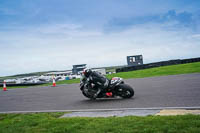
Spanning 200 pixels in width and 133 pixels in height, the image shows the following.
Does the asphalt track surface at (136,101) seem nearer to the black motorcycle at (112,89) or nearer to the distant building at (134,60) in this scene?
the black motorcycle at (112,89)

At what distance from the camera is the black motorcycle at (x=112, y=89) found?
9719 mm

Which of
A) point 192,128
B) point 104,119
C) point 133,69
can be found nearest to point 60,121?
point 104,119

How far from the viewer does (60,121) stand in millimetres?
6395

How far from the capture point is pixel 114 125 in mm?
5371

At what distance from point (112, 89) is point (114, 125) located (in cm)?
459

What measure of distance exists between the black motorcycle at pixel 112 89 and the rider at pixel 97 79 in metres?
Answer: 0.15

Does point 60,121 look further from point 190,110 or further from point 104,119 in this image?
point 190,110

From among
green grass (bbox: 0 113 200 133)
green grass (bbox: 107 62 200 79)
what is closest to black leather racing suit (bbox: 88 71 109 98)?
green grass (bbox: 0 113 200 133)

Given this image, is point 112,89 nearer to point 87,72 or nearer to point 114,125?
point 87,72

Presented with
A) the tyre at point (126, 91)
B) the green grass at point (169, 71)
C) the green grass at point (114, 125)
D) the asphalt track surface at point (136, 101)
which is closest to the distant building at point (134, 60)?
the green grass at point (169, 71)

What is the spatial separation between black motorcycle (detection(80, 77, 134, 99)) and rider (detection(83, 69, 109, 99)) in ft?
0.48

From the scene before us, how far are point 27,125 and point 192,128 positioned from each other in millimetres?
4366

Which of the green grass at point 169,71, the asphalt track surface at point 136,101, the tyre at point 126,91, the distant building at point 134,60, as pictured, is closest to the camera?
the asphalt track surface at point 136,101

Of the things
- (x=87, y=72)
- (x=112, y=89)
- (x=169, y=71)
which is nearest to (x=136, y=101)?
(x=112, y=89)
